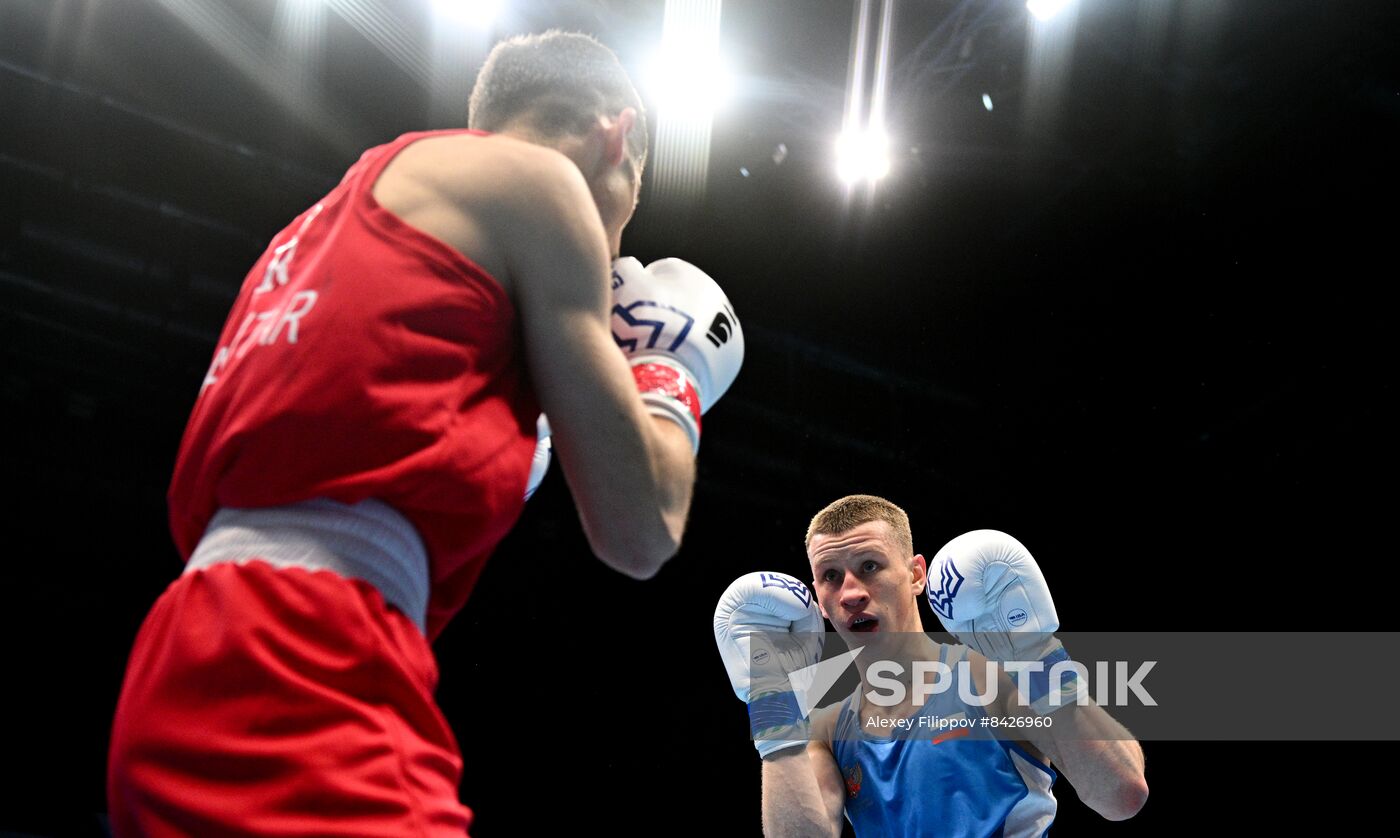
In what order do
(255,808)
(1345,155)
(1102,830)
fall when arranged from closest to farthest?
(255,808), (1345,155), (1102,830)

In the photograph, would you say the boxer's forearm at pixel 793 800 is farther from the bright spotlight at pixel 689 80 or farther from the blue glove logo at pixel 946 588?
the bright spotlight at pixel 689 80

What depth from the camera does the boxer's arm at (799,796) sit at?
2.78 metres

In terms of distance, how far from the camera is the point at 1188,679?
6598mm

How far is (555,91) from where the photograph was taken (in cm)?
142

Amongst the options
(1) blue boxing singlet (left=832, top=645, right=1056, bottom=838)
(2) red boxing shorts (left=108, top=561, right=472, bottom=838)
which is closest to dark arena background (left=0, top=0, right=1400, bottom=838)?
(1) blue boxing singlet (left=832, top=645, right=1056, bottom=838)

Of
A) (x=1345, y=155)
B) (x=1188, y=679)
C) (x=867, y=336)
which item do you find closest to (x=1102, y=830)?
(x=1188, y=679)

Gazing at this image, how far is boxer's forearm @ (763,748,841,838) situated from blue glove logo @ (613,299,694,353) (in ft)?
5.89

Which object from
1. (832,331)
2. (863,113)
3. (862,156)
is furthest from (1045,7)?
(832,331)

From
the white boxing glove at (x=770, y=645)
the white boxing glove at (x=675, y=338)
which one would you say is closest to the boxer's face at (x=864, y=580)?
the white boxing glove at (x=770, y=645)

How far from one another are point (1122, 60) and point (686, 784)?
5.26 meters

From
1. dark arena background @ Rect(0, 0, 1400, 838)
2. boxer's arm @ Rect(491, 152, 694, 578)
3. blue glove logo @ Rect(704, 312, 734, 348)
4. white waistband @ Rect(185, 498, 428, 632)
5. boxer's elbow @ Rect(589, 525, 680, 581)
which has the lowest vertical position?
white waistband @ Rect(185, 498, 428, 632)

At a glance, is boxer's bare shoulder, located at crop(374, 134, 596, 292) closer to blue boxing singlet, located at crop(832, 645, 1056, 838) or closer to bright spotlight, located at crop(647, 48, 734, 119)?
blue boxing singlet, located at crop(832, 645, 1056, 838)

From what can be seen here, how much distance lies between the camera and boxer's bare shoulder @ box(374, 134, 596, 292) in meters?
1.12

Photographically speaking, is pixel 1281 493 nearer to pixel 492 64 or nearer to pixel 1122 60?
pixel 1122 60
